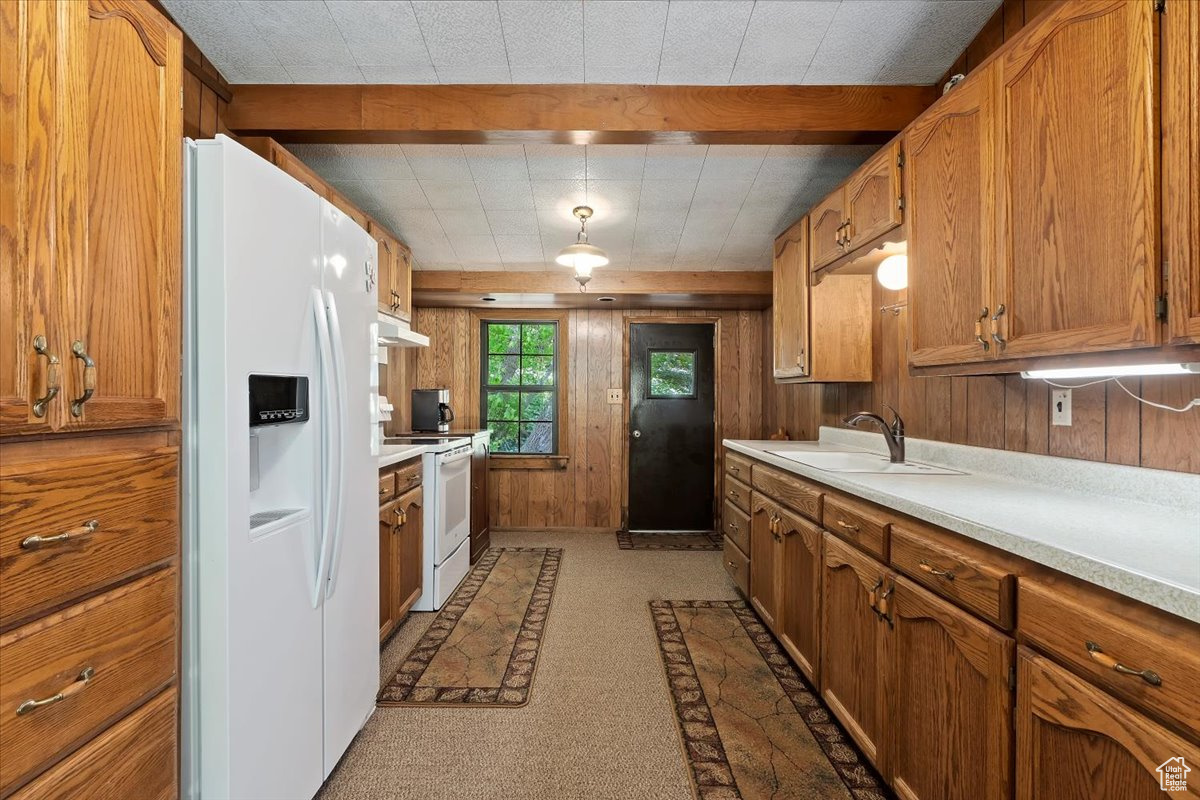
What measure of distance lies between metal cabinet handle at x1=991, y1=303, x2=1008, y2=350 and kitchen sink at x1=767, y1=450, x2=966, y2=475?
2.11 ft

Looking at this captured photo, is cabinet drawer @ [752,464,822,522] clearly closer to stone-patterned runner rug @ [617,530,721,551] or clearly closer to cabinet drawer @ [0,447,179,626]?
stone-patterned runner rug @ [617,530,721,551]

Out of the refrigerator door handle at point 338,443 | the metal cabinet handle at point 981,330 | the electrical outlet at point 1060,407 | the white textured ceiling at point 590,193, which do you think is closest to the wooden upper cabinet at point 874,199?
the white textured ceiling at point 590,193

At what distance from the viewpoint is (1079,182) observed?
47.5 inches

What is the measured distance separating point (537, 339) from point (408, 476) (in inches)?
104

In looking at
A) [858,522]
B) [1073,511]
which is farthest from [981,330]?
[858,522]

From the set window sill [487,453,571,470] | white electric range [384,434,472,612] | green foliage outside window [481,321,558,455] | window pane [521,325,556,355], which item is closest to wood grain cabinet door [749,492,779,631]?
white electric range [384,434,472,612]

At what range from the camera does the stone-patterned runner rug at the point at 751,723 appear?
64.1 inches

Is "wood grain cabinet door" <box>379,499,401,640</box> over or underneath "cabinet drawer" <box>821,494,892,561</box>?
underneath

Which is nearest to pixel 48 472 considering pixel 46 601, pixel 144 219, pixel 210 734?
pixel 46 601

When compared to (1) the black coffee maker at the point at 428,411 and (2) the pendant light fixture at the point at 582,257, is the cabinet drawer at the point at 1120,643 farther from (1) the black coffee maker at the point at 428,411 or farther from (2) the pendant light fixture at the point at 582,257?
(1) the black coffee maker at the point at 428,411

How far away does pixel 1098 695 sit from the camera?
0.86 metres

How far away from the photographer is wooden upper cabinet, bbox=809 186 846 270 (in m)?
2.37

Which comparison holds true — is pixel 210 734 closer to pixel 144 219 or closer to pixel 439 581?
pixel 144 219

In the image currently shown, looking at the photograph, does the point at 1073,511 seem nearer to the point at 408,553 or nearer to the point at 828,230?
the point at 828,230
